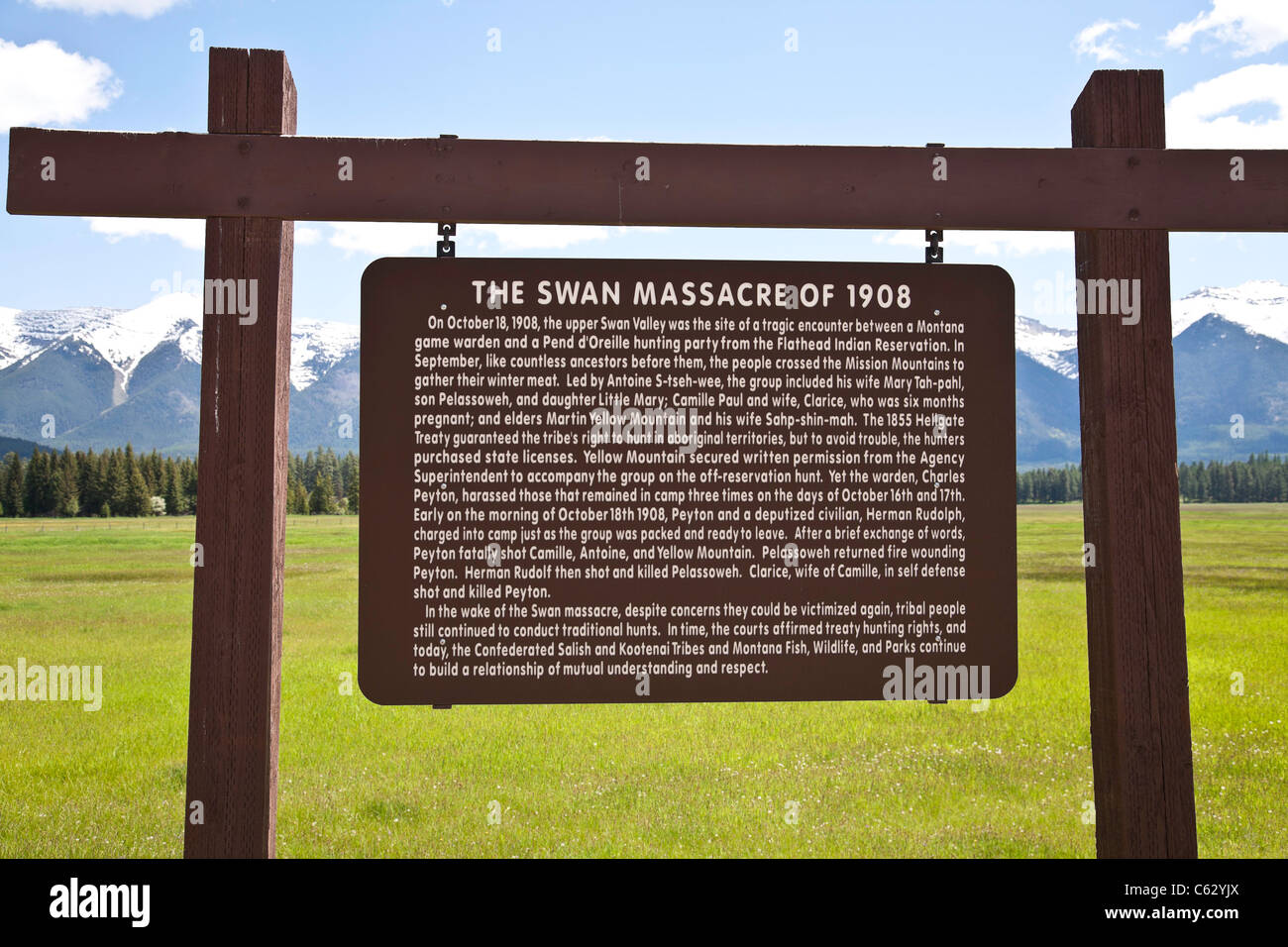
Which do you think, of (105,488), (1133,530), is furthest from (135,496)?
(1133,530)

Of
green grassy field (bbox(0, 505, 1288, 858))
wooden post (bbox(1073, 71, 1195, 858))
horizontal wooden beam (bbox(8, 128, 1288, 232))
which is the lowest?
green grassy field (bbox(0, 505, 1288, 858))

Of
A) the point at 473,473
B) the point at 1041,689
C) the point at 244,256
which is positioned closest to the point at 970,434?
the point at 473,473

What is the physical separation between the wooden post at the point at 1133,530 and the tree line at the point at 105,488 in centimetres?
9392

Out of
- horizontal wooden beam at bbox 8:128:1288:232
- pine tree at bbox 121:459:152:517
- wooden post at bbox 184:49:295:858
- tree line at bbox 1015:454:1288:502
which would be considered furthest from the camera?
tree line at bbox 1015:454:1288:502

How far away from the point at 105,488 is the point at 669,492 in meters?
112

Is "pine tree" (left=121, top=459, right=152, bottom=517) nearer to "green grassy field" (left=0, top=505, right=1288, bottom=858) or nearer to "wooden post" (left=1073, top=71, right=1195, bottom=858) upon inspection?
"green grassy field" (left=0, top=505, right=1288, bottom=858)

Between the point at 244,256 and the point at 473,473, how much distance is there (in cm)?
171

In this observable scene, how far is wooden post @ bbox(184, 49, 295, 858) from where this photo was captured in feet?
13.3

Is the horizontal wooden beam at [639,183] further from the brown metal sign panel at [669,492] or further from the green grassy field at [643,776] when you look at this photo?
the green grassy field at [643,776]

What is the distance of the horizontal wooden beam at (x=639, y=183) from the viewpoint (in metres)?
4.17

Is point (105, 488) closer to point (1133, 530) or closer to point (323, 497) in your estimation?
point (323, 497)

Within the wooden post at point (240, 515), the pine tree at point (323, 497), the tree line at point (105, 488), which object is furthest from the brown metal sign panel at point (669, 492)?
the pine tree at point (323, 497)

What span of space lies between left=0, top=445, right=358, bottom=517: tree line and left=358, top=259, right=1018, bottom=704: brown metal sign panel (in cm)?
9261

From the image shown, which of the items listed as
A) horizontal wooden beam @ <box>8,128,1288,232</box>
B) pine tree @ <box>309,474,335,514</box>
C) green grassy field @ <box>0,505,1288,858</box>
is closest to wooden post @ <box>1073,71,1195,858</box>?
horizontal wooden beam @ <box>8,128,1288,232</box>
